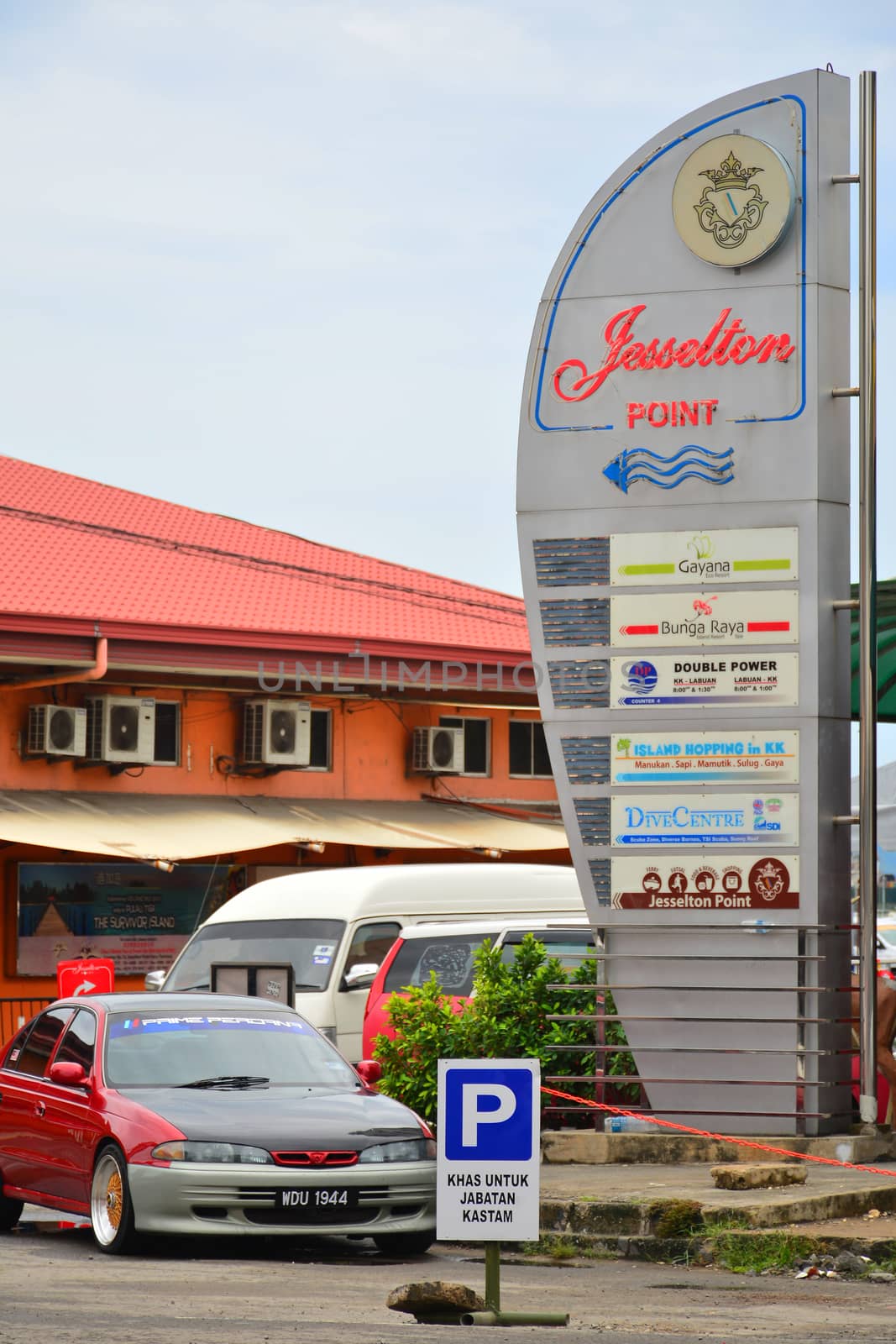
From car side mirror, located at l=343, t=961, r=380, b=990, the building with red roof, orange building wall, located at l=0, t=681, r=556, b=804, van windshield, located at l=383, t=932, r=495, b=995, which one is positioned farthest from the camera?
orange building wall, located at l=0, t=681, r=556, b=804

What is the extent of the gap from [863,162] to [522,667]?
15749mm

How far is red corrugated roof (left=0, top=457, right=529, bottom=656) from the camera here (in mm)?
26531

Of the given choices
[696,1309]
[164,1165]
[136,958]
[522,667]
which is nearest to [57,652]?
[136,958]

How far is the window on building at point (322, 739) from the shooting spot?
27812 mm

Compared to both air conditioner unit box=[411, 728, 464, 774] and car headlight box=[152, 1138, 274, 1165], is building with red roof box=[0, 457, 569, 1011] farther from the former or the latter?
car headlight box=[152, 1138, 274, 1165]

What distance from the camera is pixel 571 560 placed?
13.6 m

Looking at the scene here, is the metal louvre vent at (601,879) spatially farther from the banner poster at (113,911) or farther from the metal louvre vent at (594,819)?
the banner poster at (113,911)

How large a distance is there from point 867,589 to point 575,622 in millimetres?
1893

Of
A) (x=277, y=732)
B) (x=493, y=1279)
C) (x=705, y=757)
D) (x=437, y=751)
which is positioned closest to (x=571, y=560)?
(x=705, y=757)

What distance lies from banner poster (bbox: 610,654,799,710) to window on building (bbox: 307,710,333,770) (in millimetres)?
14719

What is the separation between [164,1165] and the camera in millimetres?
10484

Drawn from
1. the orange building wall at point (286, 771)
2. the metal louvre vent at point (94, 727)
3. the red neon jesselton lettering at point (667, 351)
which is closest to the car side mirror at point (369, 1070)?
the red neon jesselton lettering at point (667, 351)

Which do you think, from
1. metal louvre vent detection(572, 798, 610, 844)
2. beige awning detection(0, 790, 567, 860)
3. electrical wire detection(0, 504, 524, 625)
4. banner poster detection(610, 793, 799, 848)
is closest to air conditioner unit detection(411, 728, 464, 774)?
beige awning detection(0, 790, 567, 860)

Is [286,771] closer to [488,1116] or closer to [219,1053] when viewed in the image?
[219,1053]
